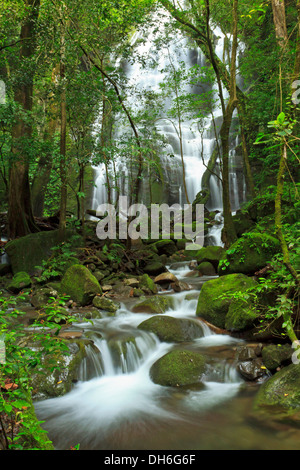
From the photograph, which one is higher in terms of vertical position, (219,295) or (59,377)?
(219,295)

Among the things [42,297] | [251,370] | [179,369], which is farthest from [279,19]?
[42,297]

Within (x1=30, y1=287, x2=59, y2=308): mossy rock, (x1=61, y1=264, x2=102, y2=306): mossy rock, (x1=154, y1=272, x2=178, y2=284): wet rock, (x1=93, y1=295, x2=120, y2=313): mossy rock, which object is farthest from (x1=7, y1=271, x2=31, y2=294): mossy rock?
(x1=154, y1=272, x2=178, y2=284): wet rock

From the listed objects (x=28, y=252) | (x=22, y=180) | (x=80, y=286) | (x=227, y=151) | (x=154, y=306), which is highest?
(x=227, y=151)

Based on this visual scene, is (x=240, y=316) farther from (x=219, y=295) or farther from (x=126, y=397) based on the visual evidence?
(x=126, y=397)

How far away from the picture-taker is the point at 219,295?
18.8ft

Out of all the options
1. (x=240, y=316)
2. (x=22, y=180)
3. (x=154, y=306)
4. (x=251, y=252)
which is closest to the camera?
(x=240, y=316)

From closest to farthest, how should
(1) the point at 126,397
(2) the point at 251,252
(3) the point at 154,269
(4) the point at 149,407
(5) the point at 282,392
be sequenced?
(5) the point at 282,392 < (4) the point at 149,407 < (1) the point at 126,397 < (2) the point at 251,252 < (3) the point at 154,269

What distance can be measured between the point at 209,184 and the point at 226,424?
16.7m

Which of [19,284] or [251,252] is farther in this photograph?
[19,284]

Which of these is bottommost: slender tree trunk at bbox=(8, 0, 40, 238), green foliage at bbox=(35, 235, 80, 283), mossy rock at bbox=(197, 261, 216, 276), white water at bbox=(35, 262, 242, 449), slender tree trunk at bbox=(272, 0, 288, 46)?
white water at bbox=(35, 262, 242, 449)

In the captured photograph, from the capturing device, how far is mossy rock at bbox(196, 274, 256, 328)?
568 centimetres

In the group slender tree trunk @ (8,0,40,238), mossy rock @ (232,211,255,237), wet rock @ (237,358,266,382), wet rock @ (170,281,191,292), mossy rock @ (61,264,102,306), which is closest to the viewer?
wet rock @ (237,358,266,382)

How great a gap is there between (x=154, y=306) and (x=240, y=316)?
2266 millimetres

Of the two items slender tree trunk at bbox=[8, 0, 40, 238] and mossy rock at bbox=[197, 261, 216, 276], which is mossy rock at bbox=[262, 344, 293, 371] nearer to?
mossy rock at bbox=[197, 261, 216, 276]
